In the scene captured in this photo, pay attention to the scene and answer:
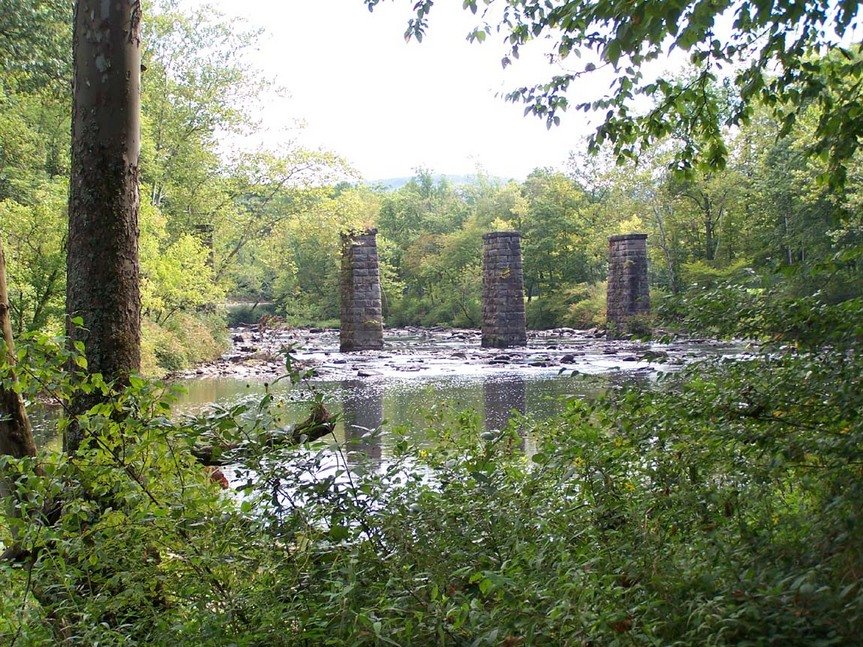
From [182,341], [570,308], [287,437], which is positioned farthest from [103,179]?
[570,308]

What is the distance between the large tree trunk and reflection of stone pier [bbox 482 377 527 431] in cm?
819

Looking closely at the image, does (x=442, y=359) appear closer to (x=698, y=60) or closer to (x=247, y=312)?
(x=698, y=60)

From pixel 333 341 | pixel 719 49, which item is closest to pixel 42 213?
pixel 719 49

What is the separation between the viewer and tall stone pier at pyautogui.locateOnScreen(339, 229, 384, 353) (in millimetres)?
27734

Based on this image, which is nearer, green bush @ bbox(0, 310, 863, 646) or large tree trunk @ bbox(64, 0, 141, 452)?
green bush @ bbox(0, 310, 863, 646)

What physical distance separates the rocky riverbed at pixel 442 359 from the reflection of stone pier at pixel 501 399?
4.29 feet

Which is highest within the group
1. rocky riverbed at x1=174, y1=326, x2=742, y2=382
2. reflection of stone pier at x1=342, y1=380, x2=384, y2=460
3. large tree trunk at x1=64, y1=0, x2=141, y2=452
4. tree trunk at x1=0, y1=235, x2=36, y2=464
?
large tree trunk at x1=64, y1=0, x2=141, y2=452

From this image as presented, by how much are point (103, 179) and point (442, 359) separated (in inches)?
811

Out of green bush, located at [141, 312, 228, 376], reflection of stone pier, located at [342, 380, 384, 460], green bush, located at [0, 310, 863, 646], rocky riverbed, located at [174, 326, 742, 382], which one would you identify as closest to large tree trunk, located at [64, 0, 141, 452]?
green bush, located at [0, 310, 863, 646]

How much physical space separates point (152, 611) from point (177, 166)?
26444 millimetres

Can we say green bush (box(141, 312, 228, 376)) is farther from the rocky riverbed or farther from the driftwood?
the driftwood

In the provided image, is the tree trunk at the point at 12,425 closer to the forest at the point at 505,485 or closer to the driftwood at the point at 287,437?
the forest at the point at 505,485

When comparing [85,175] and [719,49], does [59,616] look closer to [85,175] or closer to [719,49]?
[85,175]

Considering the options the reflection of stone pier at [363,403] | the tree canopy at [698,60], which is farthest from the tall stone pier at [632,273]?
the tree canopy at [698,60]
